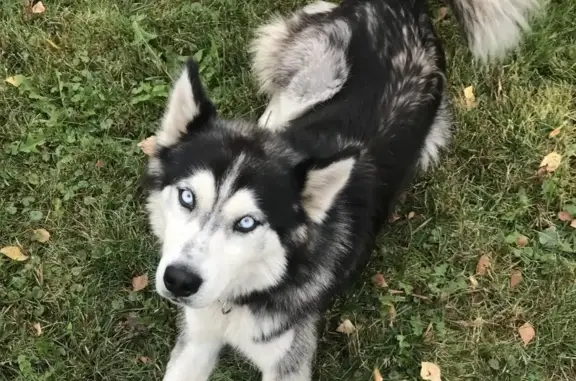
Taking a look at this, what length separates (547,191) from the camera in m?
4.79

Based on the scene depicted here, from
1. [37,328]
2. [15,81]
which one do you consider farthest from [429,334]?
[15,81]

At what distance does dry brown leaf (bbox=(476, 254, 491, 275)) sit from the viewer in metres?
4.55

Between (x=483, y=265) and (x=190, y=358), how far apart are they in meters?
2.03

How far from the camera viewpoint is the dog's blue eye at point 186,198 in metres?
2.96

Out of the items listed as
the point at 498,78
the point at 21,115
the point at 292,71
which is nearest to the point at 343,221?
the point at 292,71

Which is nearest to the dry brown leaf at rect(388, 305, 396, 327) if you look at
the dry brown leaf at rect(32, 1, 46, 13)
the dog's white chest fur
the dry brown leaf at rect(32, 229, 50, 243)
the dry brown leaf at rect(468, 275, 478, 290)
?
the dry brown leaf at rect(468, 275, 478, 290)

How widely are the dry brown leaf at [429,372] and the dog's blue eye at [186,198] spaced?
1980mm

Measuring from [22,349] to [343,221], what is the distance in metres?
2.07

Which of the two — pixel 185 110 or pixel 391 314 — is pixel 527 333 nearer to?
pixel 391 314

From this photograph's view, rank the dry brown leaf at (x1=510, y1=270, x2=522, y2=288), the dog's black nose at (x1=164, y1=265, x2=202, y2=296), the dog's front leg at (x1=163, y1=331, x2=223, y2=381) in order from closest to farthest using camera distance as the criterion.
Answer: the dog's black nose at (x1=164, y1=265, x2=202, y2=296) < the dog's front leg at (x1=163, y1=331, x2=223, y2=381) < the dry brown leaf at (x1=510, y1=270, x2=522, y2=288)

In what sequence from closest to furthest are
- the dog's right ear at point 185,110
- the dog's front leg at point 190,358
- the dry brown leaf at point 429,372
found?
the dog's right ear at point 185,110, the dog's front leg at point 190,358, the dry brown leaf at point 429,372

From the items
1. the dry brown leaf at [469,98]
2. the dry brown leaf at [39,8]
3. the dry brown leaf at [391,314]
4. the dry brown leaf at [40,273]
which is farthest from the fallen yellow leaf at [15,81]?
the dry brown leaf at [469,98]

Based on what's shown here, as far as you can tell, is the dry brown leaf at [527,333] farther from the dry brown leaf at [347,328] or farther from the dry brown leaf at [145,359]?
the dry brown leaf at [145,359]

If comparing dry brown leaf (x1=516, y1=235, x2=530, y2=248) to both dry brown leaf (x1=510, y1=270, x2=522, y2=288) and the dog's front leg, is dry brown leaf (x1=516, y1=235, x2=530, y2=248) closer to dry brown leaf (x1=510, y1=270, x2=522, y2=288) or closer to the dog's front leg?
dry brown leaf (x1=510, y1=270, x2=522, y2=288)
